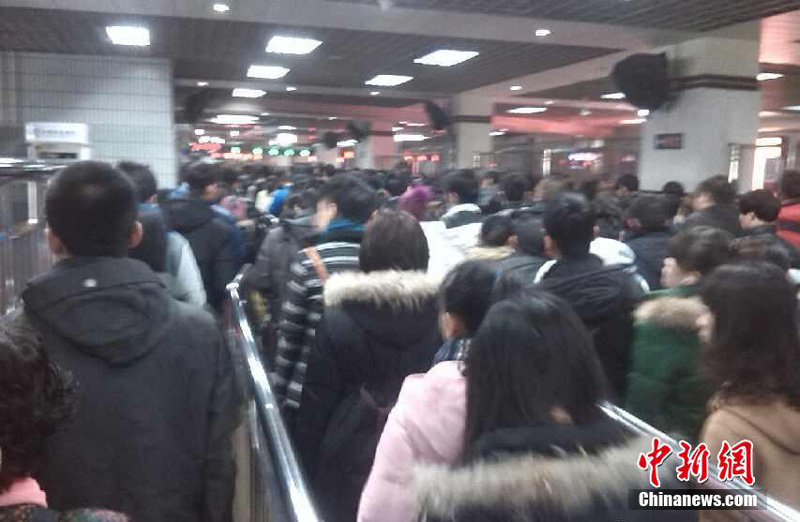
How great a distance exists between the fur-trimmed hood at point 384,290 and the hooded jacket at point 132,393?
1.95 feet

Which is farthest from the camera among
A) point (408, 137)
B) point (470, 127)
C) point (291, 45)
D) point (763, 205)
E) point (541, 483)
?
point (408, 137)

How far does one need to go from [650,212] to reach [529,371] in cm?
273

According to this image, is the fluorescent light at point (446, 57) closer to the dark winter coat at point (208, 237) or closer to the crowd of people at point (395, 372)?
the dark winter coat at point (208, 237)

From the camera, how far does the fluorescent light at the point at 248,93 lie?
16447 millimetres

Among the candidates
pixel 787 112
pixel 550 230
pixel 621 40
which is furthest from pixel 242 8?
pixel 787 112

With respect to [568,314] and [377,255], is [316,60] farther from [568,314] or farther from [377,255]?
[568,314]

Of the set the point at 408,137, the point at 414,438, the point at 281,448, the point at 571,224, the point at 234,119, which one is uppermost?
the point at 234,119

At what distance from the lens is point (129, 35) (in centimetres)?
992

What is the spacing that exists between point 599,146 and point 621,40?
2.85 m

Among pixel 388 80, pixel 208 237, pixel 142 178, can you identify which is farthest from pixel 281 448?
pixel 388 80

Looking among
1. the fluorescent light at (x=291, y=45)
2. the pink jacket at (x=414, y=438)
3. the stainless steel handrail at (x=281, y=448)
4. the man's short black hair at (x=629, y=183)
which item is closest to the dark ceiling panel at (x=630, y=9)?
the man's short black hair at (x=629, y=183)

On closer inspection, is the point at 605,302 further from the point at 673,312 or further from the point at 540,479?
the point at 540,479

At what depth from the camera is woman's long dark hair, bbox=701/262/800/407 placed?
175 centimetres

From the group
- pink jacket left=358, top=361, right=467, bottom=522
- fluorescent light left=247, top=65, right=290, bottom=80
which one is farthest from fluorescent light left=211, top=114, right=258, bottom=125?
pink jacket left=358, top=361, right=467, bottom=522
